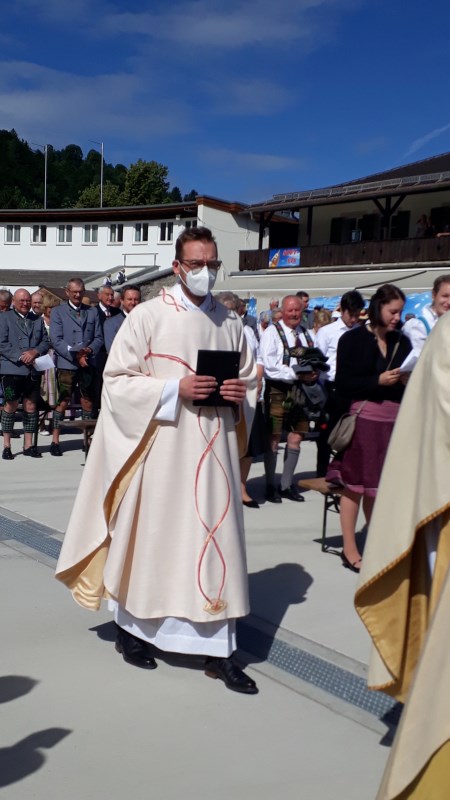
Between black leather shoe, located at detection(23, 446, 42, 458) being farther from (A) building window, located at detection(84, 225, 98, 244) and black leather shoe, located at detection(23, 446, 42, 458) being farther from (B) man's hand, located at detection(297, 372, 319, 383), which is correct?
(A) building window, located at detection(84, 225, 98, 244)

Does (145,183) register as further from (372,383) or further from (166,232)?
(372,383)

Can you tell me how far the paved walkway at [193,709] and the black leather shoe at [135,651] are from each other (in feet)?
0.16

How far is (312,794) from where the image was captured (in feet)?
9.98

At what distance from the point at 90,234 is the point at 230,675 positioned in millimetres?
50117

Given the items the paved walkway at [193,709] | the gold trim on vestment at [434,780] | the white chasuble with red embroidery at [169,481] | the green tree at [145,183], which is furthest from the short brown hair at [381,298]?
the green tree at [145,183]

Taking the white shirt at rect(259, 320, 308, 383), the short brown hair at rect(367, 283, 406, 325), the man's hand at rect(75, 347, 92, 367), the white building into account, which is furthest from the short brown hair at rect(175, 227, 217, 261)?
the white building

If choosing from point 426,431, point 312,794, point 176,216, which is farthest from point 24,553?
point 176,216

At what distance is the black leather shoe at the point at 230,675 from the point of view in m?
3.88

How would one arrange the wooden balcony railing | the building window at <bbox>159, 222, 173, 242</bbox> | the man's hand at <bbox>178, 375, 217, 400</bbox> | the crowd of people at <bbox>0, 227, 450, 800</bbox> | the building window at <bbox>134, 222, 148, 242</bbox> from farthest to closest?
the building window at <bbox>134, 222, 148, 242</bbox> < the building window at <bbox>159, 222, 173, 242</bbox> < the wooden balcony railing < the man's hand at <bbox>178, 375, 217, 400</bbox> < the crowd of people at <bbox>0, 227, 450, 800</bbox>

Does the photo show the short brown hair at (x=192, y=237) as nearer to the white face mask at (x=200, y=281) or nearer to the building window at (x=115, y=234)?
the white face mask at (x=200, y=281)

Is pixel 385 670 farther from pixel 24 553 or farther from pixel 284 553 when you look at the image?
pixel 24 553

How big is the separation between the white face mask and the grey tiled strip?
184 cm

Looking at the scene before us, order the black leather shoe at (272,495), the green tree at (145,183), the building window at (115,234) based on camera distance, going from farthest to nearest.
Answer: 1. the green tree at (145,183)
2. the building window at (115,234)
3. the black leather shoe at (272,495)

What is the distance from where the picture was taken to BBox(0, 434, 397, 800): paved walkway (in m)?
3.12
